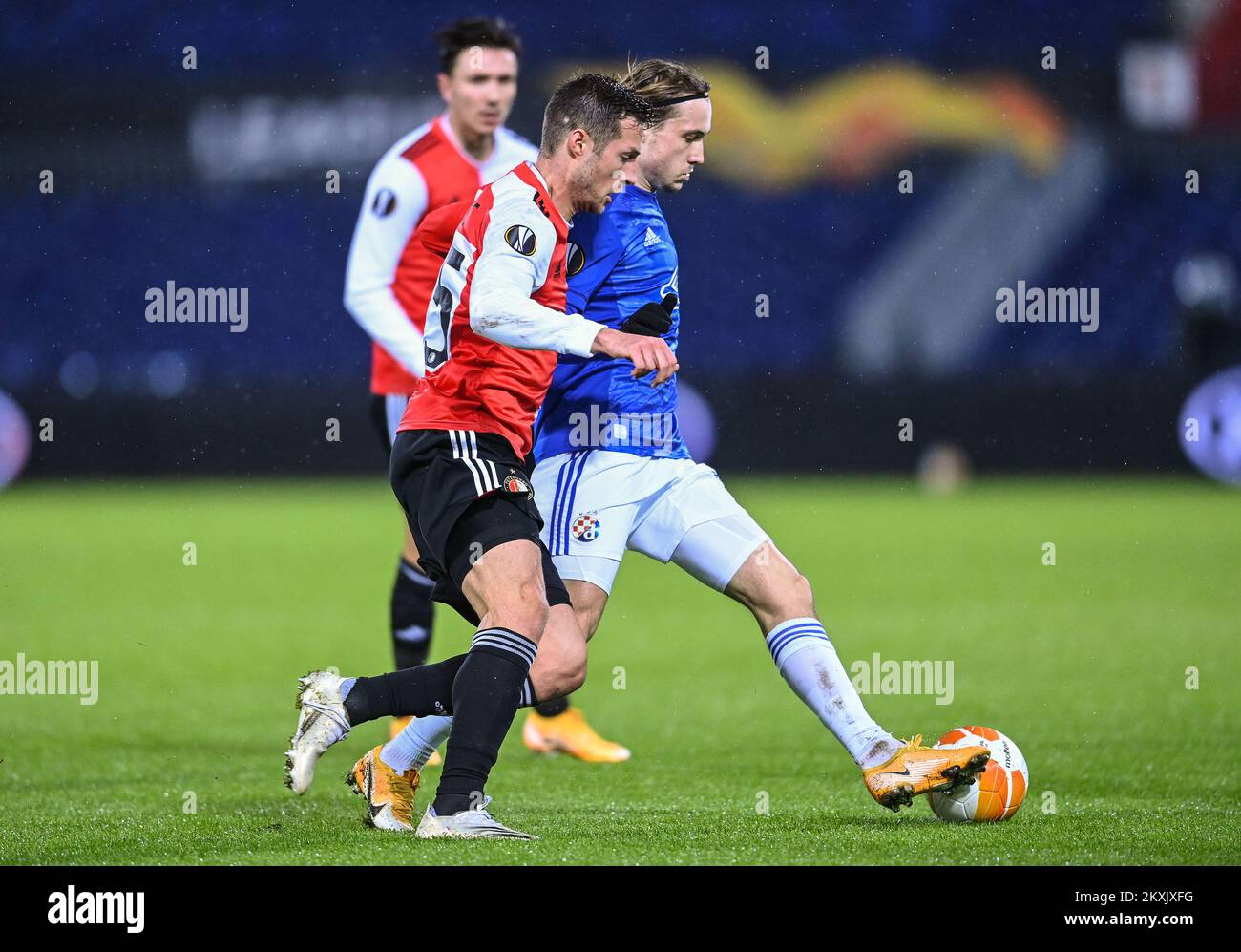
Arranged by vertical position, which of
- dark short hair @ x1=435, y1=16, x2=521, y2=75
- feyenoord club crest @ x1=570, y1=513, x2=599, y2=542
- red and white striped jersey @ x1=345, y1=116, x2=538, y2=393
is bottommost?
feyenoord club crest @ x1=570, y1=513, x2=599, y2=542

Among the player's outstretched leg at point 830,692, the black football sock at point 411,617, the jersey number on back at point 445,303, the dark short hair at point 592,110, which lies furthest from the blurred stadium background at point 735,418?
the dark short hair at point 592,110

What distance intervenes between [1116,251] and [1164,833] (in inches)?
912

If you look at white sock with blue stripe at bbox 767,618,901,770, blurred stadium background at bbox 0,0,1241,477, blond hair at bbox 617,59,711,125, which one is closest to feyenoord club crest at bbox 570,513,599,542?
white sock with blue stripe at bbox 767,618,901,770

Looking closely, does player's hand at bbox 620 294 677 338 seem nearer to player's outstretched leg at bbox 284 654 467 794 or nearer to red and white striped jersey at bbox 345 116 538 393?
player's outstretched leg at bbox 284 654 467 794

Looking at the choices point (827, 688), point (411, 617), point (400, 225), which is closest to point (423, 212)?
point (400, 225)

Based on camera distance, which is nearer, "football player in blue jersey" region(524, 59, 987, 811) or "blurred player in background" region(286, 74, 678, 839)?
"blurred player in background" region(286, 74, 678, 839)

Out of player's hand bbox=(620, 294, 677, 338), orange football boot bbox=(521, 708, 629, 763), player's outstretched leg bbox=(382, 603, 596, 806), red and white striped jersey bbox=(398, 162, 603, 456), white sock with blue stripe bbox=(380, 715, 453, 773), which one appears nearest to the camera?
red and white striped jersey bbox=(398, 162, 603, 456)

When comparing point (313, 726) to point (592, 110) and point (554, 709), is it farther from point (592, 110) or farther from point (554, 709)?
point (554, 709)

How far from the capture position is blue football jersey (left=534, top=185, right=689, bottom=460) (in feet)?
15.9

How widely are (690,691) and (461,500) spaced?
3797mm

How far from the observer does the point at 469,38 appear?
6.24m

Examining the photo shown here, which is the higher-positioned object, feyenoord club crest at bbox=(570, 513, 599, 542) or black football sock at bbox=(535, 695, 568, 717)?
feyenoord club crest at bbox=(570, 513, 599, 542)

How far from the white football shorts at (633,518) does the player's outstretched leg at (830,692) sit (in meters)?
0.08

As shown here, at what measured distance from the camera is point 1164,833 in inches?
174
